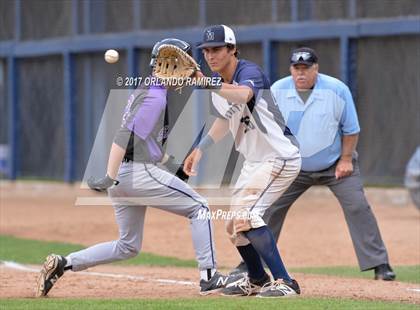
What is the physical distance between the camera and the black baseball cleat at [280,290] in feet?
25.1

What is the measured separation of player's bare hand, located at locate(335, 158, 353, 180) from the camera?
9.52 metres

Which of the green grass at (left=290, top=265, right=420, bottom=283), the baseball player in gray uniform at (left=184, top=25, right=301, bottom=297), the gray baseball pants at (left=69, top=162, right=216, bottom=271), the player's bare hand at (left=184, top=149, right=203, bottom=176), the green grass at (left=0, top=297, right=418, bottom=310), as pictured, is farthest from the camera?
the green grass at (left=290, top=265, right=420, bottom=283)

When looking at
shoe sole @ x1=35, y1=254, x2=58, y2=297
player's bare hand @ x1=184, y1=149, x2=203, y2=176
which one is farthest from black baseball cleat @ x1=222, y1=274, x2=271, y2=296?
shoe sole @ x1=35, y1=254, x2=58, y2=297

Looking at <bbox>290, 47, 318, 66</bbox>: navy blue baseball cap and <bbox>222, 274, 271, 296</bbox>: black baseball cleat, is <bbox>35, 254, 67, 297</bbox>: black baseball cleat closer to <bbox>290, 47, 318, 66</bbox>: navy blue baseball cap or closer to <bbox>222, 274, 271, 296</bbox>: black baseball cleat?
<bbox>222, 274, 271, 296</bbox>: black baseball cleat

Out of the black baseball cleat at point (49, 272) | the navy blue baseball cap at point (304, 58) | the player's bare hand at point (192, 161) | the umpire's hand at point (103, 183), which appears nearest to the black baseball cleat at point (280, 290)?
the player's bare hand at point (192, 161)

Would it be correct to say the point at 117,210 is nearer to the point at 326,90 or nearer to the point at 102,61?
the point at 326,90

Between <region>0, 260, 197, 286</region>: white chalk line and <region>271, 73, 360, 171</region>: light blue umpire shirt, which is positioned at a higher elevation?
<region>271, 73, 360, 171</region>: light blue umpire shirt

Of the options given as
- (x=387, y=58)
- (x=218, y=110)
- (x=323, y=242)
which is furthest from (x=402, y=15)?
(x=218, y=110)

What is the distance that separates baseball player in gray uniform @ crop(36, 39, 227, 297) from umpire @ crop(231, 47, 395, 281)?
1789 millimetres

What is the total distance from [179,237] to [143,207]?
6.11 metres

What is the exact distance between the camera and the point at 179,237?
46.4ft

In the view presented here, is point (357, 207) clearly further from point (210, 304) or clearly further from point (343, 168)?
point (210, 304)

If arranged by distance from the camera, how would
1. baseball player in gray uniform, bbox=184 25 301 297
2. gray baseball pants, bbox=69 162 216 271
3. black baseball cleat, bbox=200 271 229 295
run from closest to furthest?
baseball player in gray uniform, bbox=184 25 301 297, gray baseball pants, bbox=69 162 216 271, black baseball cleat, bbox=200 271 229 295

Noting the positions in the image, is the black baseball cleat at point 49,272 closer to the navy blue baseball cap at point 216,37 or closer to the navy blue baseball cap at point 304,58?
the navy blue baseball cap at point 216,37
